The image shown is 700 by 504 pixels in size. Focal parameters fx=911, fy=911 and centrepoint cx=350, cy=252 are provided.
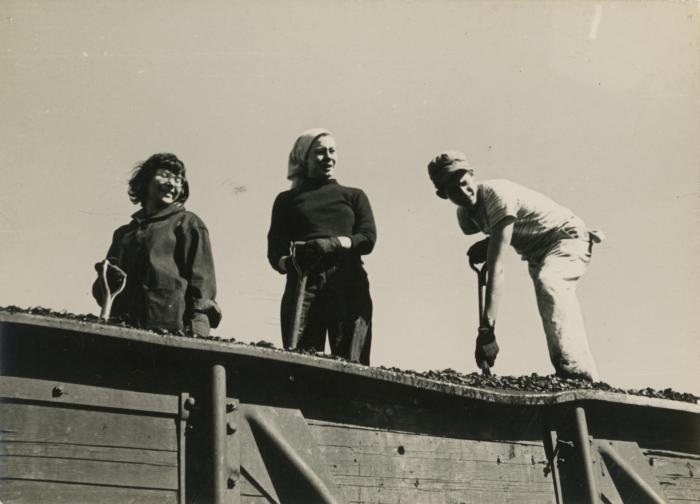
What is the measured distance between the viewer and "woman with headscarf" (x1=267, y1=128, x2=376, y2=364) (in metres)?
6.79

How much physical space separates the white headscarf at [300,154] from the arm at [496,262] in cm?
159

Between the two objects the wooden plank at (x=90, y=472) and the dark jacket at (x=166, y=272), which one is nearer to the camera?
the wooden plank at (x=90, y=472)

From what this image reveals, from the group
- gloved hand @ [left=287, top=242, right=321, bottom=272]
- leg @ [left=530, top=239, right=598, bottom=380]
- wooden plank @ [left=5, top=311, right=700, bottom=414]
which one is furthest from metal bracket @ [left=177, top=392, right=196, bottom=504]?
leg @ [left=530, top=239, right=598, bottom=380]

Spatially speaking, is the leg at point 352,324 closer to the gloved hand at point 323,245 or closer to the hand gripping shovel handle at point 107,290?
the gloved hand at point 323,245

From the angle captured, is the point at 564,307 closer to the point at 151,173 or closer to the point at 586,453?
the point at 586,453

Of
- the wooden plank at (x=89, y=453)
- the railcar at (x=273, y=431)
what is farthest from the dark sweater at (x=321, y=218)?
the wooden plank at (x=89, y=453)

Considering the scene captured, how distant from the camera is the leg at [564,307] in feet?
23.2

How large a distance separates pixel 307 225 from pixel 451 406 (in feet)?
6.29

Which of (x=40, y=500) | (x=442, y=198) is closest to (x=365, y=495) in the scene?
(x=40, y=500)

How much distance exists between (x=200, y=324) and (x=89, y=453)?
1452 mm

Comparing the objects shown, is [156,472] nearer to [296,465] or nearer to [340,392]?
[296,465]

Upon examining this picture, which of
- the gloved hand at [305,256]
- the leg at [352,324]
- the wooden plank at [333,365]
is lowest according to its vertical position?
the wooden plank at [333,365]

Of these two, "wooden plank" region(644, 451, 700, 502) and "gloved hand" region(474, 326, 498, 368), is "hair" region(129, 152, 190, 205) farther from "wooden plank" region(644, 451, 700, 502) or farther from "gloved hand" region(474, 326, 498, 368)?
"wooden plank" region(644, 451, 700, 502)

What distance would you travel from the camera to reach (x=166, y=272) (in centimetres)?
598
